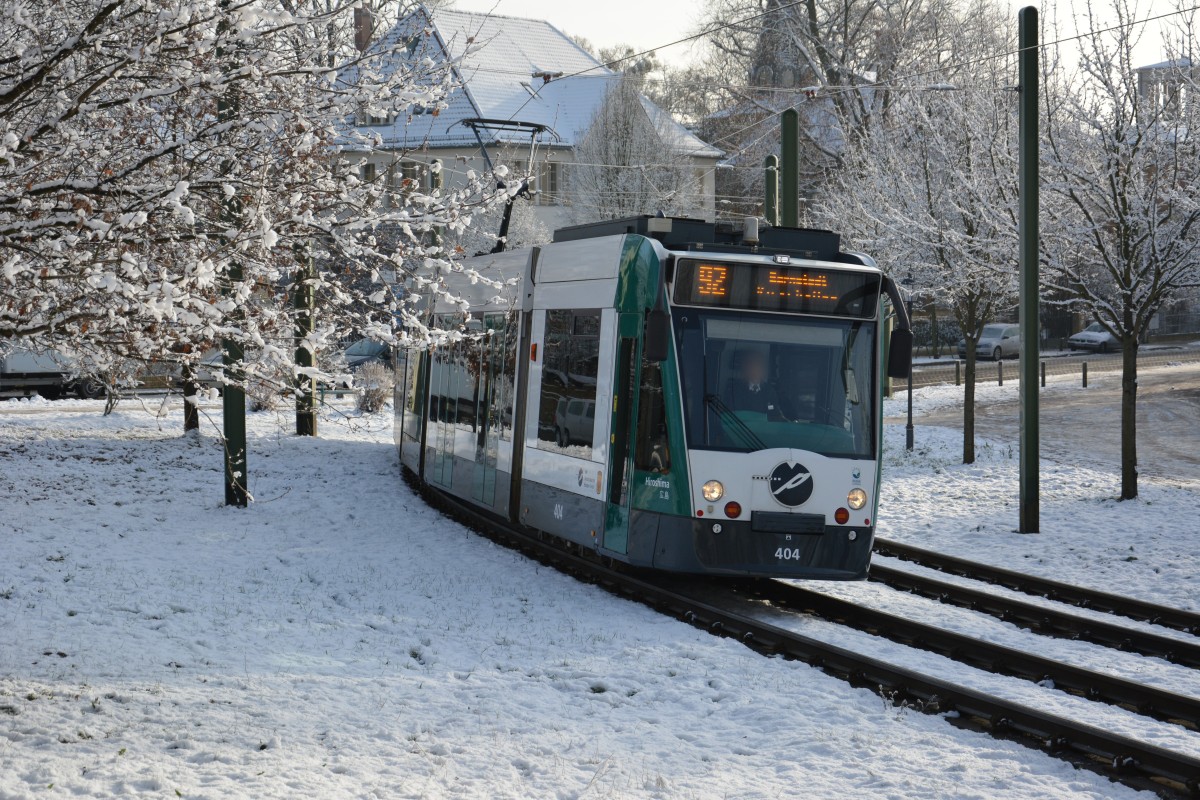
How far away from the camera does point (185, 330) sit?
6996 mm

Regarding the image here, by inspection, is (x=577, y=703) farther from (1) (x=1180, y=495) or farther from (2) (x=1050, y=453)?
(2) (x=1050, y=453)

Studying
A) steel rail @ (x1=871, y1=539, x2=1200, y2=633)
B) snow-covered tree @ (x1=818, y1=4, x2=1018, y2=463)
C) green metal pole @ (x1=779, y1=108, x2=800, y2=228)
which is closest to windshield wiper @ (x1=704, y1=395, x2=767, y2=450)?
steel rail @ (x1=871, y1=539, x2=1200, y2=633)

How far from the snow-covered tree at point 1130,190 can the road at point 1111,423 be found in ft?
14.0

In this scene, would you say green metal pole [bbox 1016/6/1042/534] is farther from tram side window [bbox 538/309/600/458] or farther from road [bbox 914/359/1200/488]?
tram side window [bbox 538/309/600/458]

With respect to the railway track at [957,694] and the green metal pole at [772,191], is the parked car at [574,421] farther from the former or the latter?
the green metal pole at [772,191]

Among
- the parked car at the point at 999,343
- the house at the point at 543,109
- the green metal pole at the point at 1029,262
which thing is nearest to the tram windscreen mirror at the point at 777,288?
the green metal pole at the point at 1029,262

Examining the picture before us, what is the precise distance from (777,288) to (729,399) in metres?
1.06

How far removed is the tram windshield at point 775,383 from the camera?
11.1 m

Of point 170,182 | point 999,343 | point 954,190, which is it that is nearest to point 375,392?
point 954,190

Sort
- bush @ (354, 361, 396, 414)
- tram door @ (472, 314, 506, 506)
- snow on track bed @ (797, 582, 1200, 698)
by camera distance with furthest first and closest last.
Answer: bush @ (354, 361, 396, 414) < tram door @ (472, 314, 506, 506) < snow on track bed @ (797, 582, 1200, 698)

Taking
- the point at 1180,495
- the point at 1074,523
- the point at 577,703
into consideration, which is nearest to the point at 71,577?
the point at 577,703

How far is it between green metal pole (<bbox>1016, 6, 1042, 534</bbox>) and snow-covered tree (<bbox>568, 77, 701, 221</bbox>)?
2995 cm

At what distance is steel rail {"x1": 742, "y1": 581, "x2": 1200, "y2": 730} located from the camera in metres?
8.38

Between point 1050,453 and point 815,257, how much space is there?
15706mm
